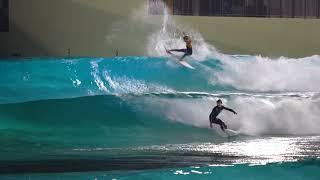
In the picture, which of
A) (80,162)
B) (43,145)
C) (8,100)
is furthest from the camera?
(8,100)

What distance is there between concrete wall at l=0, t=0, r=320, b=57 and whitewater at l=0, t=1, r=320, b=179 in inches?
3.8

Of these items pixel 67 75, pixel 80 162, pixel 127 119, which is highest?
pixel 67 75

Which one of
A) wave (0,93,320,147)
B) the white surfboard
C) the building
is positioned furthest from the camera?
the building

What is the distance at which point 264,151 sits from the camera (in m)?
→ 4.52

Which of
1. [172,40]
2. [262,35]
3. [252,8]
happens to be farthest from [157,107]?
[252,8]

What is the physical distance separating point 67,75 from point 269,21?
2.15 meters

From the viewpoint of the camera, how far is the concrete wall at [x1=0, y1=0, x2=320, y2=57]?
200 inches

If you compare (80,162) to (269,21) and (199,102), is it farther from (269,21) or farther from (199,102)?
(269,21)

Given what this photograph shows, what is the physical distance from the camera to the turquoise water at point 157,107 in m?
4.58

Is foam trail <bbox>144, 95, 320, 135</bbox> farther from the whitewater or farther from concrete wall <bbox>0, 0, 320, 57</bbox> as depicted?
concrete wall <bbox>0, 0, 320, 57</bbox>

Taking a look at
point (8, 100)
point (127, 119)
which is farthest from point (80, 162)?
point (8, 100)

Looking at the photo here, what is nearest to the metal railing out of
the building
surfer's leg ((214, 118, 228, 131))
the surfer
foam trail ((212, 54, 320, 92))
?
the building

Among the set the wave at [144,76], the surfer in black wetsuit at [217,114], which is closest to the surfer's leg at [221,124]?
the surfer in black wetsuit at [217,114]

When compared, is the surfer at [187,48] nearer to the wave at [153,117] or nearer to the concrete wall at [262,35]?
the concrete wall at [262,35]
